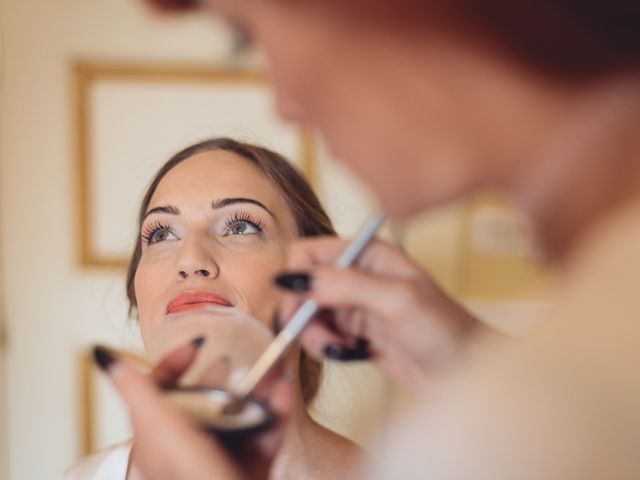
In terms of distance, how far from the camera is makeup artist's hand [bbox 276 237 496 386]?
38 centimetres

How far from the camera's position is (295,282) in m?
0.36

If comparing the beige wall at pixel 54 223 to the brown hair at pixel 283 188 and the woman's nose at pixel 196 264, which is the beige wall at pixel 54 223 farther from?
the woman's nose at pixel 196 264

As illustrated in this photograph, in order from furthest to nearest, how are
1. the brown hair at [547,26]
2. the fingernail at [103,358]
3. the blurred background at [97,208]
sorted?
the blurred background at [97,208], the fingernail at [103,358], the brown hair at [547,26]

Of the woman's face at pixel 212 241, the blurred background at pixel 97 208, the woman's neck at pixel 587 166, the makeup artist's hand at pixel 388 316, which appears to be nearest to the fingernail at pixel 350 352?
the makeup artist's hand at pixel 388 316

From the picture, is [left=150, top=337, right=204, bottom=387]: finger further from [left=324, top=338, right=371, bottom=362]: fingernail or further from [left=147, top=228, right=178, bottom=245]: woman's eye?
[left=147, top=228, right=178, bottom=245]: woman's eye

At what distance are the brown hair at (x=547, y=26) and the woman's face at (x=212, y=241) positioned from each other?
13.2 inches

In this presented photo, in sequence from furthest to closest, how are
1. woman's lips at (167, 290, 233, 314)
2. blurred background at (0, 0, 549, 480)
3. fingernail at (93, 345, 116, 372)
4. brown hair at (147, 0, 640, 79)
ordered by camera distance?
1. blurred background at (0, 0, 549, 480)
2. woman's lips at (167, 290, 233, 314)
3. fingernail at (93, 345, 116, 372)
4. brown hair at (147, 0, 640, 79)

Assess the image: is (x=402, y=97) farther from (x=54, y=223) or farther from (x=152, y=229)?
(x=54, y=223)

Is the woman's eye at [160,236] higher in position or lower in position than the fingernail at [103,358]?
lower

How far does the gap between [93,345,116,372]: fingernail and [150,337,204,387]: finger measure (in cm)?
3

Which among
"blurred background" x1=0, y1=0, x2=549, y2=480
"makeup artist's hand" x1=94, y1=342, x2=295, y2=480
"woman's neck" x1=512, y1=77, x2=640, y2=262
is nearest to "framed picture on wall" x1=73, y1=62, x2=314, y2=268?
"blurred background" x1=0, y1=0, x2=549, y2=480

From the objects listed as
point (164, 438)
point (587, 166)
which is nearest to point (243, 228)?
point (164, 438)

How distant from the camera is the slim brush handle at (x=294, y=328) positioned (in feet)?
1.12

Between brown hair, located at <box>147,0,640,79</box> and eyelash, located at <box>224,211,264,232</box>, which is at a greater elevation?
brown hair, located at <box>147,0,640,79</box>
